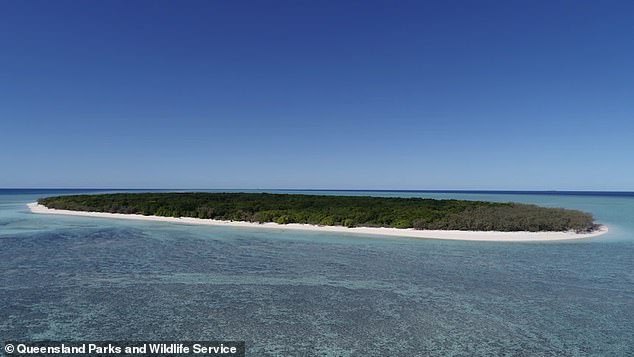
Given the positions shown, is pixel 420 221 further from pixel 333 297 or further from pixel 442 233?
pixel 333 297

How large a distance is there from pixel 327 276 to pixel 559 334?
23.6ft

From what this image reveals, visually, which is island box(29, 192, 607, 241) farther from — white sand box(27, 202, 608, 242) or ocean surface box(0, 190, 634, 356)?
ocean surface box(0, 190, 634, 356)

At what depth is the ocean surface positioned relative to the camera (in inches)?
312

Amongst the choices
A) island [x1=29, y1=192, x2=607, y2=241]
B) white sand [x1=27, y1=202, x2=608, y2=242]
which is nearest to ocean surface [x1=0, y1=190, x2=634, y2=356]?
white sand [x1=27, y1=202, x2=608, y2=242]

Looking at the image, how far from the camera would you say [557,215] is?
94.7 feet

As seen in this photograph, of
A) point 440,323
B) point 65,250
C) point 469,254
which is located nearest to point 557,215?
point 469,254

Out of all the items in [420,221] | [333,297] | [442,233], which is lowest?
[333,297]

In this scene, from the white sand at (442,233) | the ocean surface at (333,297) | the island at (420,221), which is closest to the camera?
the ocean surface at (333,297)

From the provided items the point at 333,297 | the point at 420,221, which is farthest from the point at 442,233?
the point at 333,297

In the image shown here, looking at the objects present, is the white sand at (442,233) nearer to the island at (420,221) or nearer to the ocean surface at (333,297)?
the island at (420,221)

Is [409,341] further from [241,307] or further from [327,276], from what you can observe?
[327,276]

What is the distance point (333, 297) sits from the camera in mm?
10906

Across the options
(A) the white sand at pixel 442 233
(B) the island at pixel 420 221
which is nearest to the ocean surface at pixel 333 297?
(A) the white sand at pixel 442 233

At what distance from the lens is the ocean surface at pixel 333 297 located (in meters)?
7.93
